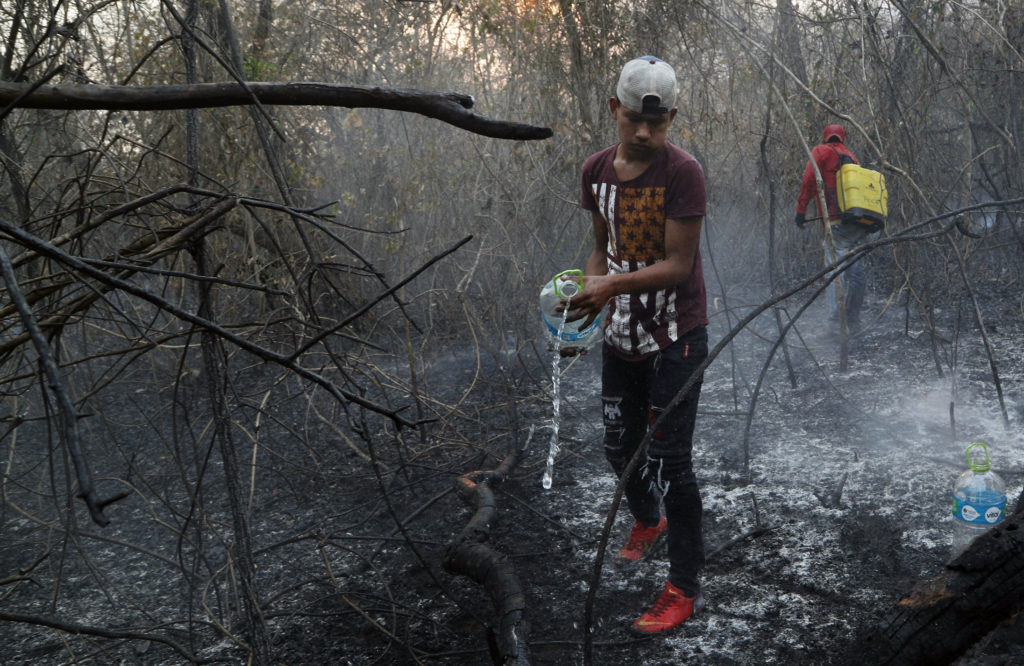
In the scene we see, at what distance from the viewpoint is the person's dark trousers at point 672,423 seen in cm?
288

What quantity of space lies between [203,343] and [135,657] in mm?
1608

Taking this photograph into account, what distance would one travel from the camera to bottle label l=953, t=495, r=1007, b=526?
3020 mm

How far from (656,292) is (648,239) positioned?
188mm

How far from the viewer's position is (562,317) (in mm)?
3166

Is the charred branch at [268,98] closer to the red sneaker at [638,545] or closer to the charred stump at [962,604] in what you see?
the charred stump at [962,604]

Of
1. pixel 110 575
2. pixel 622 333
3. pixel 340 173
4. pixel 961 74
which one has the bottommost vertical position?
pixel 110 575

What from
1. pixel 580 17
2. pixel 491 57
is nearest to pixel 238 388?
pixel 491 57

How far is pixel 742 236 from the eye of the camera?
8961 millimetres

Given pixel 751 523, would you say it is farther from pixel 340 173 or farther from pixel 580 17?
pixel 340 173

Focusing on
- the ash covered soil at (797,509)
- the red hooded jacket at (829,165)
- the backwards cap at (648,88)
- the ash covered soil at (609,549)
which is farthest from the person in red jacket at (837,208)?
the backwards cap at (648,88)

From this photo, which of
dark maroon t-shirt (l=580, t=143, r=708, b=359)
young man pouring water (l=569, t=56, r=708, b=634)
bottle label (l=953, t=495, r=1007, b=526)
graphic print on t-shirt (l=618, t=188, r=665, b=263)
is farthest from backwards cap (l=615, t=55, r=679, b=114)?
bottle label (l=953, t=495, r=1007, b=526)

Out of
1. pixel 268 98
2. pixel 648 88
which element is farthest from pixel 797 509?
pixel 268 98

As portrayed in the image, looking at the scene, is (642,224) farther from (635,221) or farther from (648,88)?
(648,88)

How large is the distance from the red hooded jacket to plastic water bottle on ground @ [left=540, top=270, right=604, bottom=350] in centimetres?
427
